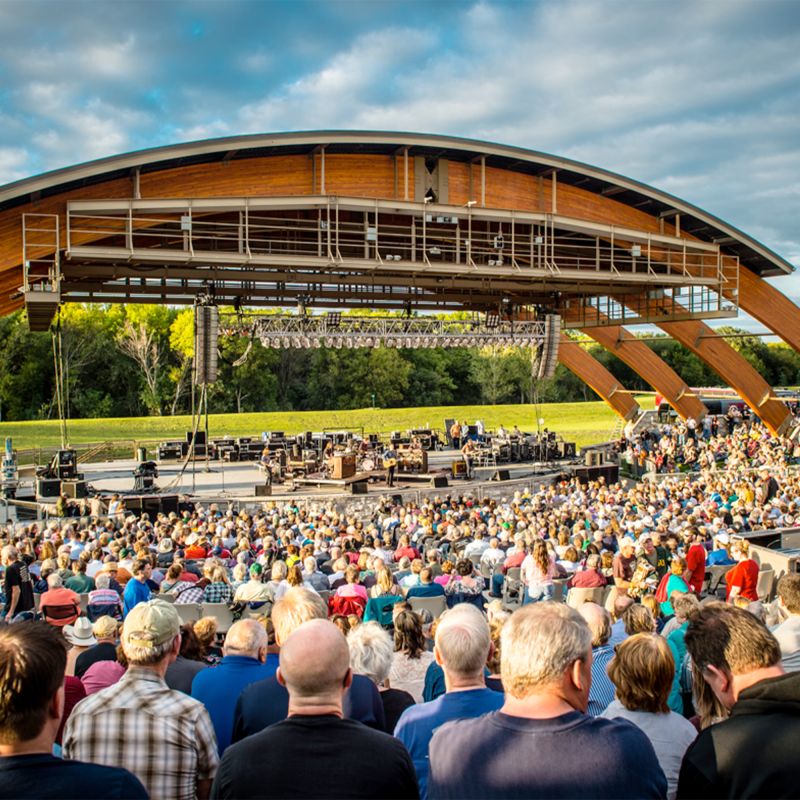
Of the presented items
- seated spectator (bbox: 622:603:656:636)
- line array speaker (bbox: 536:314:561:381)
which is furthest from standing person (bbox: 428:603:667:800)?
line array speaker (bbox: 536:314:561:381)

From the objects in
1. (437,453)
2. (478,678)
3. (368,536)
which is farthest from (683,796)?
(437,453)

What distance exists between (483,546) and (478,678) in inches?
326

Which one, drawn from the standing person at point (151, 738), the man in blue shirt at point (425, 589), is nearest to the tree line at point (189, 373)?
the man in blue shirt at point (425, 589)

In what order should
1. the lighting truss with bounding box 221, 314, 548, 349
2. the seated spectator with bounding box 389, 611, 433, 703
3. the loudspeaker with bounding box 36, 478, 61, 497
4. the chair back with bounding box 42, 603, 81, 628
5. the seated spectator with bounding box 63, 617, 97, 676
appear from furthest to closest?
1. the loudspeaker with bounding box 36, 478, 61, 497
2. the lighting truss with bounding box 221, 314, 548, 349
3. the chair back with bounding box 42, 603, 81, 628
4. the seated spectator with bounding box 63, 617, 97, 676
5. the seated spectator with bounding box 389, 611, 433, 703

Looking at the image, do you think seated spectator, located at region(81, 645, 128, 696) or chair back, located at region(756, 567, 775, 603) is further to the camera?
chair back, located at region(756, 567, 775, 603)

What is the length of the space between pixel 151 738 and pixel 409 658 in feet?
7.42

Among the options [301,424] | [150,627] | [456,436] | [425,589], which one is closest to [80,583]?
[425,589]

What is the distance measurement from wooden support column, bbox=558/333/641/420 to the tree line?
38.3ft

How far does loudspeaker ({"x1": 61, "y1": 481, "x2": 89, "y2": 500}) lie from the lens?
2095cm

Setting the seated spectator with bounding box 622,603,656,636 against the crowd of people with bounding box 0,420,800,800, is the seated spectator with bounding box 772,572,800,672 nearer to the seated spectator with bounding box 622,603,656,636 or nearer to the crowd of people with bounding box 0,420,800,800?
the crowd of people with bounding box 0,420,800,800

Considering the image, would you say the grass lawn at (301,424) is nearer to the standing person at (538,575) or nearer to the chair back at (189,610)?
the chair back at (189,610)

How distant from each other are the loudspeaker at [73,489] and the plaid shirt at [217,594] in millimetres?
14571

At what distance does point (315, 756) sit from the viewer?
2.09m

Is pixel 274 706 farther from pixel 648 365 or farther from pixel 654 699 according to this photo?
pixel 648 365
